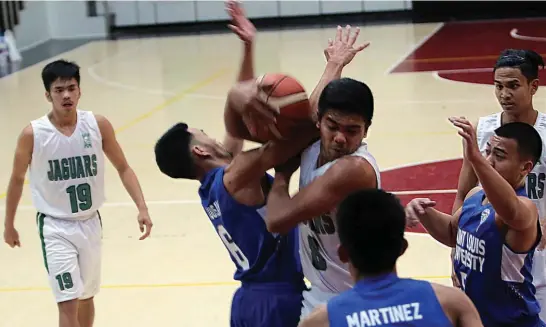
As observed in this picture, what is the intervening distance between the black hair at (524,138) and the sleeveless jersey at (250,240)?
1.05 meters

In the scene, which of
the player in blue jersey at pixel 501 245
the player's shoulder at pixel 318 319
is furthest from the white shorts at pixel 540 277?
the player's shoulder at pixel 318 319

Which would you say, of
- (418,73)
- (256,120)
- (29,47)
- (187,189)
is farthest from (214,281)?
(29,47)

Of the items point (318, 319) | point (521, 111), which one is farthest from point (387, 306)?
point (521, 111)

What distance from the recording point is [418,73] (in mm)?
17047

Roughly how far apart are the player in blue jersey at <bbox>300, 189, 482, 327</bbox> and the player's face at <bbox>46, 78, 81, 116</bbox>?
11.0 ft

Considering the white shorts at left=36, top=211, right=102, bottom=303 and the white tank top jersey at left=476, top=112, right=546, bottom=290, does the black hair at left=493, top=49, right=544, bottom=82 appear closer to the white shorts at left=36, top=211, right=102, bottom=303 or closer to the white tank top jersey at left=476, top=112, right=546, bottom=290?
the white tank top jersey at left=476, top=112, right=546, bottom=290

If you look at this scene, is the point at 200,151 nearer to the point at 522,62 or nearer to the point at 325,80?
the point at 325,80

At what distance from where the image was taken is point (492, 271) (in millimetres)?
3961

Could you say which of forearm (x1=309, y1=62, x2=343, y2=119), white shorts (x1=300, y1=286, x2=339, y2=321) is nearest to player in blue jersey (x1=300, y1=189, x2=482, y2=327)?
forearm (x1=309, y1=62, x2=343, y2=119)

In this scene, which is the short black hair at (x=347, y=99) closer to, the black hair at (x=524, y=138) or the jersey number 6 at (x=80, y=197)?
the black hair at (x=524, y=138)

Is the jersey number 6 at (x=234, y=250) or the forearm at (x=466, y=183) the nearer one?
the jersey number 6 at (x=234, y=250)

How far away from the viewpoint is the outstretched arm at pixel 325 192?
3371mm

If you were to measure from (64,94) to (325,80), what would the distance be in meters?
2.54

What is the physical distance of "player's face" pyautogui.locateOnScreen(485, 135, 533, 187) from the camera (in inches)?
155
